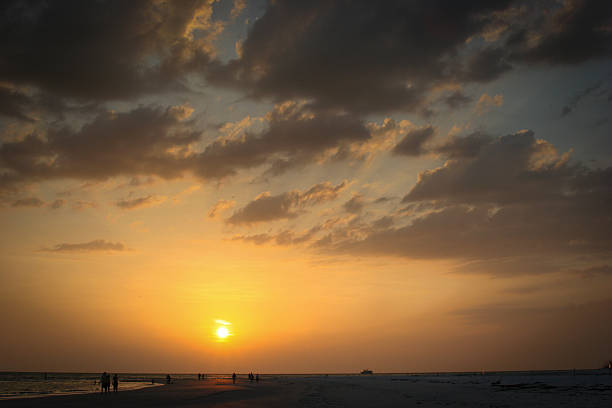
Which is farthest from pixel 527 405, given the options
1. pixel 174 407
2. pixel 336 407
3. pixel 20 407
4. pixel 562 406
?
pixel 20 407

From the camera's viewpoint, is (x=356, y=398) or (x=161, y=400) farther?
(x=356, y=398)

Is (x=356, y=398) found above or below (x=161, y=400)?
below

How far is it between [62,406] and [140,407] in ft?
19.0

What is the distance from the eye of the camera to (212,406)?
30500mm

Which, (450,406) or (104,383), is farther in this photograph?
(104,383)

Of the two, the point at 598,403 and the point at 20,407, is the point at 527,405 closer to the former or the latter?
the point at 598,403

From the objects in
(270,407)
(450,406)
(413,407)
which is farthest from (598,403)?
(270,407)

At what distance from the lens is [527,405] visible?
29891 mm

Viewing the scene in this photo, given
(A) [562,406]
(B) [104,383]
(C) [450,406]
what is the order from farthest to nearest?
(B) [104,383], (C) [450,406], (A) [562,406]

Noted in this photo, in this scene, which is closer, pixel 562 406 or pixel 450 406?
pixel 562 406

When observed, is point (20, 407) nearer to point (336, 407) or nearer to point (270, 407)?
point (270, 407)

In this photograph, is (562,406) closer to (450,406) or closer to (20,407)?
(450,406)

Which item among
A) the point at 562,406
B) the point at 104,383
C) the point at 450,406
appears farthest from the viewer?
the point at 104,383

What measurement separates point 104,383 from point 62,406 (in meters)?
19.3
